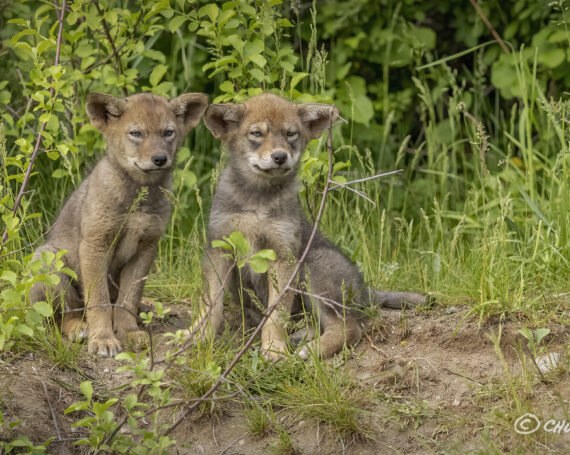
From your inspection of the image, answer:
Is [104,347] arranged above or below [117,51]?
below

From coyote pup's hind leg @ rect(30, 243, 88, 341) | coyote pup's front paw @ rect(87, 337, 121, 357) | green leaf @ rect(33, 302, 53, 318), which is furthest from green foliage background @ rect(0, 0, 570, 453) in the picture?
coyote pup's front paw @ rect(87, 337, 121, 357)

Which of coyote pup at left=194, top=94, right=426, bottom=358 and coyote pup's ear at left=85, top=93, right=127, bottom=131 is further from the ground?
coyote pup's ear at left=85, top=93, right=127, bottom=131

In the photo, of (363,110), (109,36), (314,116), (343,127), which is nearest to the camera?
(314,116)

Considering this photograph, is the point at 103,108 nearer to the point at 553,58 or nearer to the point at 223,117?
the point at 223,117

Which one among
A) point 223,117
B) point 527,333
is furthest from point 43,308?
point 527,333

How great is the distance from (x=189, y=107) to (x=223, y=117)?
0.25 meters

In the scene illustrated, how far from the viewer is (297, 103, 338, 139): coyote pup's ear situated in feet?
15.2

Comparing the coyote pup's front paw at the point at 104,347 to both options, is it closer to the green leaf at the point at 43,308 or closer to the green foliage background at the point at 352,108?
the green foliage background at the point at 352,108

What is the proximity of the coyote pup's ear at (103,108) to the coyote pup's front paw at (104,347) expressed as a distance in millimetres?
1172

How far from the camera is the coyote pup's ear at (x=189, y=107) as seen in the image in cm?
461

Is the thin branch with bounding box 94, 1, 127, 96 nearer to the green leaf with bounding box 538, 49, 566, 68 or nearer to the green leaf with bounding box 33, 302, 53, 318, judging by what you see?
the green leaf with bounding box 33, 302, 53, 318

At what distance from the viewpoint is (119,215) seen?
14.5ft

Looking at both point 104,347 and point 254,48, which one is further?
point 254,48

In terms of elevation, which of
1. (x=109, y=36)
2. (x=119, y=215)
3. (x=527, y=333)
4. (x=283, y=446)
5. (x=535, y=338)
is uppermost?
(x=109, y=36)
